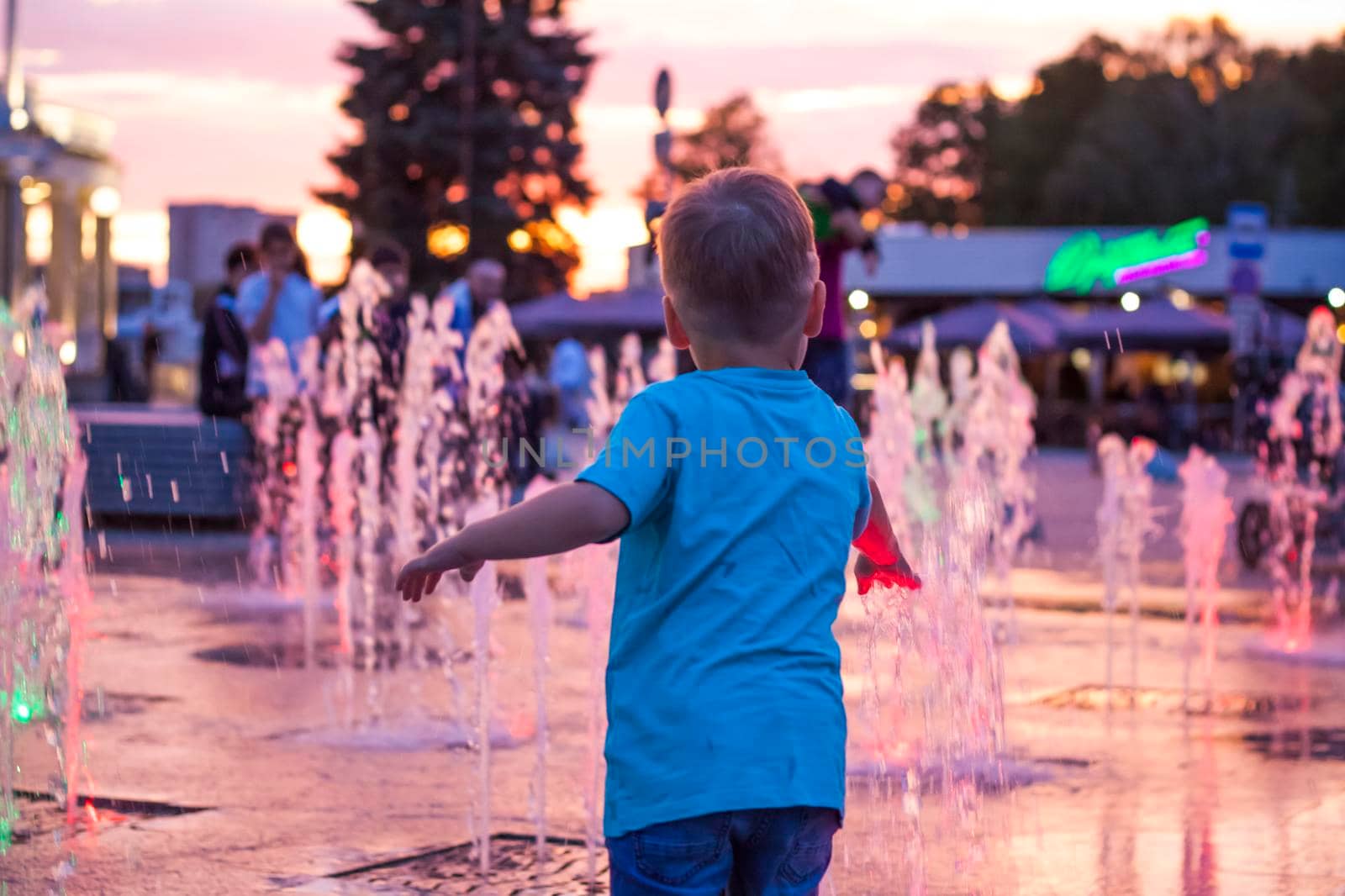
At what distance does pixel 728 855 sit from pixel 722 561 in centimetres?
34

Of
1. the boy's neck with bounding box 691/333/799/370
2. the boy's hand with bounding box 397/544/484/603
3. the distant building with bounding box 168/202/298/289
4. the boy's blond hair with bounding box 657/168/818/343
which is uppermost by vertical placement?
the distant building with bounding box 168/202/298/289

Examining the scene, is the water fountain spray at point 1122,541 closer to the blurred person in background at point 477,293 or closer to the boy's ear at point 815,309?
the blurred person in background at point 477,293

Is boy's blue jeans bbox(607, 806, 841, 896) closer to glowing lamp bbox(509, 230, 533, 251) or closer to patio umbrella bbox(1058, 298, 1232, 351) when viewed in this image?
patio umbrella bbox(1058, 298, 1232, 351)

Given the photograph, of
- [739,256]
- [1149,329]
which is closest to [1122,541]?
[739,256]

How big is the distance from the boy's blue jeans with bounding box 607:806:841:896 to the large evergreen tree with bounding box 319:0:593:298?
4043 cm

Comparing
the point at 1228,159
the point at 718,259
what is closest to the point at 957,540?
the point at 718,259

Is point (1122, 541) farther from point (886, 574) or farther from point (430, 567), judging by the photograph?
point (430, 567)

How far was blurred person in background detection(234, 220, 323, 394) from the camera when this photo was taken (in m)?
11.3

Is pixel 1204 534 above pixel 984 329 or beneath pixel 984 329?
beneath

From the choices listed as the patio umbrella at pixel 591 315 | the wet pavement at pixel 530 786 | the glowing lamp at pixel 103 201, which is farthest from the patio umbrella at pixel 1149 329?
the glowing lamp at pixel 103 201

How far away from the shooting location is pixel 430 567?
7.91ft

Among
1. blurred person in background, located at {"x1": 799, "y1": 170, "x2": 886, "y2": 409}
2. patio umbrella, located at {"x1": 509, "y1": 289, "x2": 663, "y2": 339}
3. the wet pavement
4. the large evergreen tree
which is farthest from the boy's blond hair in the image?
the large evergreen tree

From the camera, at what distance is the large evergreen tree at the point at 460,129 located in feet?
142

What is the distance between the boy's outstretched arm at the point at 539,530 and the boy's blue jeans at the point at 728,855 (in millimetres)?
341
